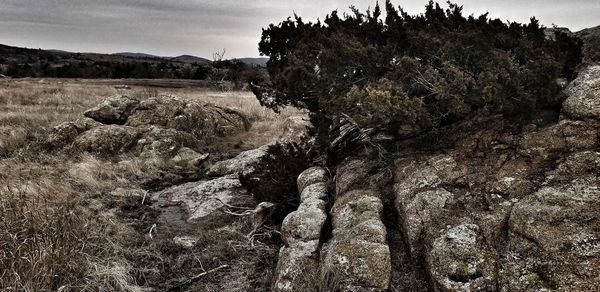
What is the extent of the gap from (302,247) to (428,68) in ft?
9.26

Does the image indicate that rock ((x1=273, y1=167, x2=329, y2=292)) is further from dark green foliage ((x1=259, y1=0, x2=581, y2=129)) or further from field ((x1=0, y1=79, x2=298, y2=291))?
dark green foliage ((x1=259, y1=0, x2=581, y2=129))

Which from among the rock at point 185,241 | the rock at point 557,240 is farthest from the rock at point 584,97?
the rock at point 185,241

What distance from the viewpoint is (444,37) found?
18.7ft

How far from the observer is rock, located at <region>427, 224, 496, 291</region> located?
3.86 metres

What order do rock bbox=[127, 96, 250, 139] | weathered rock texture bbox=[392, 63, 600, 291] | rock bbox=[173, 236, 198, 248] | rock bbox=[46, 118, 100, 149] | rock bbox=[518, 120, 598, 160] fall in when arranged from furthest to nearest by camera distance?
rock bbox=[127, 96, 250, 139]
rock bbox=[46, 118, 100, 149]
rock bbox=[173, 236, 198, 248]
rock bbox=[518, 120, 598, 160]
weathered rock texture bbox=[392, 63, 600, 291]

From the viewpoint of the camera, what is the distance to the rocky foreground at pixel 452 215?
12.3 feet

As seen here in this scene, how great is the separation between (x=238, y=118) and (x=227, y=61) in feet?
91.5

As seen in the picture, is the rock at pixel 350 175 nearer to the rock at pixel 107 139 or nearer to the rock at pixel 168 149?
the rock at pixel 168 149

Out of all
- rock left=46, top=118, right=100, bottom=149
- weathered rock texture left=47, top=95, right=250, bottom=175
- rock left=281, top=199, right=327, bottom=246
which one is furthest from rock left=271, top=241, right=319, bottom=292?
rock left=46, top=118, right=100, bottom=149

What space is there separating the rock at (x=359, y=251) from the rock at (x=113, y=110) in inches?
455

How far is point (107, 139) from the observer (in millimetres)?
12484

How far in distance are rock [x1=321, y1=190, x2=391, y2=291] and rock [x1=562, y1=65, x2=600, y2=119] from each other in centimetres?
239

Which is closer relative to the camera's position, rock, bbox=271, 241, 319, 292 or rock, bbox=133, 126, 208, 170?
rock, bbox=271, 241, 319, 292

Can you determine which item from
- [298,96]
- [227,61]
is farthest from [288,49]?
[227,61]
